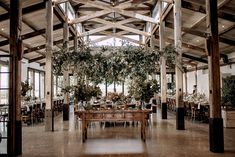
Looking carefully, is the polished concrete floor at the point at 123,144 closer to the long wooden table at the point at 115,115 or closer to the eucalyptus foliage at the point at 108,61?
the long wooden table at the point at 115,115

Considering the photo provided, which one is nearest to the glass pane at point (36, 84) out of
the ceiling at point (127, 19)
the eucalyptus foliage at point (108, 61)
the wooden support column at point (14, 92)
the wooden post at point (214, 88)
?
the ceiling at point (127, 19)

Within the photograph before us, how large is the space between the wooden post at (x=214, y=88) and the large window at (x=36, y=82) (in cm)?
1315

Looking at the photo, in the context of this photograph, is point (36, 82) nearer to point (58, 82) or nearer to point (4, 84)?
point (58, 82)

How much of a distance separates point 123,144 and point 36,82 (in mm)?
13495

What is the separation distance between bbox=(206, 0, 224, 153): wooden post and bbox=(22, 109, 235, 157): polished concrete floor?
0.85 feet

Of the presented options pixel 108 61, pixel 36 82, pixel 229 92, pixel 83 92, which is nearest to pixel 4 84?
pixel 83 92

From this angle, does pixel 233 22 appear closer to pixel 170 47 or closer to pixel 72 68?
pixel 170 47

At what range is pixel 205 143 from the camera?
6.86 metres

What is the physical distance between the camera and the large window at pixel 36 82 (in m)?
17.6

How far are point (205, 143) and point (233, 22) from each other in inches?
215

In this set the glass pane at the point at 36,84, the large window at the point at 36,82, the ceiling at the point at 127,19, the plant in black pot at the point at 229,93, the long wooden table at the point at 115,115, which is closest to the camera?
the long wooden table at the point at 115,115

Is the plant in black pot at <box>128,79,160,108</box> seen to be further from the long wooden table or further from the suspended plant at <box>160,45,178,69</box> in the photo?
the long wooden table

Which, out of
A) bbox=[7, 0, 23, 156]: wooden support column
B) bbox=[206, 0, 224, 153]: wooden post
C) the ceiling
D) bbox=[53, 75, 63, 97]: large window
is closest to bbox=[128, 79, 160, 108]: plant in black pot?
the ceiling

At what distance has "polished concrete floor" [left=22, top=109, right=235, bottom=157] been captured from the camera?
5.83 metres
